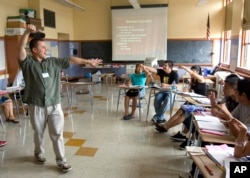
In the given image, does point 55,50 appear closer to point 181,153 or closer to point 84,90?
point 84,90

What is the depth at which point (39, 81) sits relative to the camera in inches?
100

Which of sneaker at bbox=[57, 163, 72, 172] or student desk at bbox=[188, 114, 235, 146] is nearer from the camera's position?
student desk at bbox=[188, 114, 235, 146]

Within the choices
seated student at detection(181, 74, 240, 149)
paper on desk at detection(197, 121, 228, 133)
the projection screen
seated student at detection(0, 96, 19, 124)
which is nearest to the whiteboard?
seated student at detection(0, 96, 19, 124)

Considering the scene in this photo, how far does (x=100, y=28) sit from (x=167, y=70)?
6464mm

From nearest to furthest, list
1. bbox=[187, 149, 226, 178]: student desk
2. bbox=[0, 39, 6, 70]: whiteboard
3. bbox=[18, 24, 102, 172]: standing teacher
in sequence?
bbox=[187, 149, 226, 178]: student desk < bbox=[18, 24, 102, 172]: standing teacher < bbox=[0, 39, 6, 70]: whiteboard

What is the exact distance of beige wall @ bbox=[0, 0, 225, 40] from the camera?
9.25 meters

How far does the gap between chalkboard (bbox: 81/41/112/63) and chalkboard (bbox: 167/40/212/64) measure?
8.41ft

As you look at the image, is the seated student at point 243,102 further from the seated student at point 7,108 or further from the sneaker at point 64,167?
the seated student at point 7,108

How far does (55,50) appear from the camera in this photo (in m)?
8.91

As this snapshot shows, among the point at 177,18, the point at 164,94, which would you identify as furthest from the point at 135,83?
the point at 177,18

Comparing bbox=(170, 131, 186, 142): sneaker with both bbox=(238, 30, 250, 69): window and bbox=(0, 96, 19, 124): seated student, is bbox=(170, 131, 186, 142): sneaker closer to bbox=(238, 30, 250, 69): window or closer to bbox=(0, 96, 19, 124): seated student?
bbox=(0, 96, 19, 124): seated student

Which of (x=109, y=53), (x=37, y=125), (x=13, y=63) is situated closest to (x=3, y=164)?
(x=37, y=125)

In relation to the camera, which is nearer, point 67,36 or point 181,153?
point 181,153

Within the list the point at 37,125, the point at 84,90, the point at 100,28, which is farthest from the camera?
the point at 100,28
